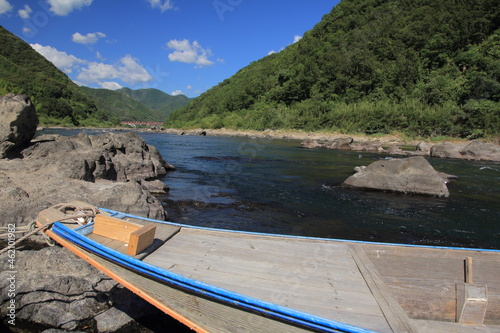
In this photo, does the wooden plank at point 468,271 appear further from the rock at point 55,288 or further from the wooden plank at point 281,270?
the rock at point 55,288

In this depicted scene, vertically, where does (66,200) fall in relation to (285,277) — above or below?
above

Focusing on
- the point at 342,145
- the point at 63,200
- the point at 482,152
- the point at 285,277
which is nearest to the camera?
the point at 285,277

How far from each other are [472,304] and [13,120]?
43.6ft

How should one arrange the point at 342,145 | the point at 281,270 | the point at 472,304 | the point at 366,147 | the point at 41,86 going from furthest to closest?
the point at 41,86 → the point at 342,145 → the point at 366,147 → the point at 472,304 → the point at 281,270

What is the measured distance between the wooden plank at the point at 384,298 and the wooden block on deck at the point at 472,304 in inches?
63.4

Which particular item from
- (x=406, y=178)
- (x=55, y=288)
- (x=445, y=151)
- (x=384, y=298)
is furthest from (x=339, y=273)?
(x=445, y=151)

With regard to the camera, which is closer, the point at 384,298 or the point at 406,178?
the point at 384,298

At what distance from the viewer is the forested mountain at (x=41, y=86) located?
10888 centimetres

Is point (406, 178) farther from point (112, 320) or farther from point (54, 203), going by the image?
point (54, 203)

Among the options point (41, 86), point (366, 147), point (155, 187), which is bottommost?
point (366, 147)

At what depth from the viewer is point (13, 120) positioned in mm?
10164

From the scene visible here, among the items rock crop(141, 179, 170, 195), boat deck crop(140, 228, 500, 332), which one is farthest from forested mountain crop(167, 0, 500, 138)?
boat deck crop(140, 228, 500, 332)

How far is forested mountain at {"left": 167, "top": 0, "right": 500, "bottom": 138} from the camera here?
49.8m

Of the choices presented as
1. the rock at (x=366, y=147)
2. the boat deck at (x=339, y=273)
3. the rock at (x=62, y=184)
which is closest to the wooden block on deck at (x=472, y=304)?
the boat deck at (x=339, y=273)
